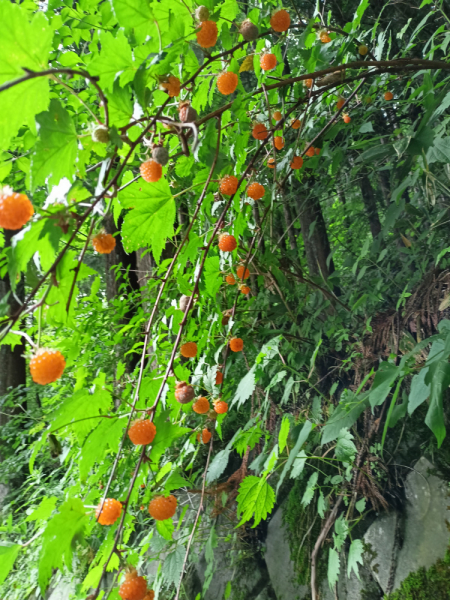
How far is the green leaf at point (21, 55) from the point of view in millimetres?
430

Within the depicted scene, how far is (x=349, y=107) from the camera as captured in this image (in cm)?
131

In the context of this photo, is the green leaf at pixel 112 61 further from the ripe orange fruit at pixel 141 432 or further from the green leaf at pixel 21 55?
the ripe orange fruit at pixel 141 432

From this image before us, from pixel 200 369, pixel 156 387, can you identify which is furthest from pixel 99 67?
pixel 200 369

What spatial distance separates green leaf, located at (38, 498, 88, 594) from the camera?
52cm

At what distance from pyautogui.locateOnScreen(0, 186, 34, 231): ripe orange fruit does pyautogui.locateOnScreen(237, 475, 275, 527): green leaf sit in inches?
28.9

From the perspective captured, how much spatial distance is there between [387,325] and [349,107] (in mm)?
782

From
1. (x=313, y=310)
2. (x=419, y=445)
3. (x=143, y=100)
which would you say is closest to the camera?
(x=143, y=100)

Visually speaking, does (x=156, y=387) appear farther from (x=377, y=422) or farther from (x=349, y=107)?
(x=349, y=107)

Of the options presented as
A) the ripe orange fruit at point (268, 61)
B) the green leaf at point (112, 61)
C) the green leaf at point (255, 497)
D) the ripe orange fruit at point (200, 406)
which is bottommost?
the green leaf at point (255, 497)

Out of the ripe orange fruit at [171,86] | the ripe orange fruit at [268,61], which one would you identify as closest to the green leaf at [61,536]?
the ripe orange fruit at [171,86]

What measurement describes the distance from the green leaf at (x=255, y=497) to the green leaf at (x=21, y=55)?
83cm

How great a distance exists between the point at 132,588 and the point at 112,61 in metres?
0.77

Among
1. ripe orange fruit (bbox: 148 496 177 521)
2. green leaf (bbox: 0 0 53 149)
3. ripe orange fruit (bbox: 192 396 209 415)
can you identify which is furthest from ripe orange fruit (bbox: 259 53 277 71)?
ripe orange fruit (bbox: 148 496 177 521)

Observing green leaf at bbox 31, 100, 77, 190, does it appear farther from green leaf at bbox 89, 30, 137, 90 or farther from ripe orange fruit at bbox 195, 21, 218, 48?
ripe orange fruit at bbox 195, 21, 218, 48
